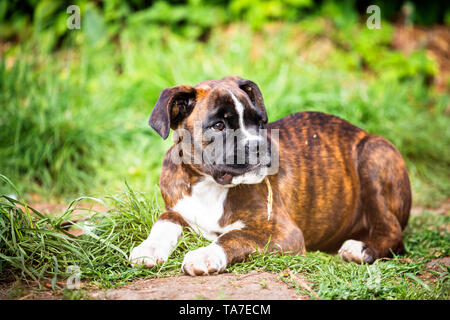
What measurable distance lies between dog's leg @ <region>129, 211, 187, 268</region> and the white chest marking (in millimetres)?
145

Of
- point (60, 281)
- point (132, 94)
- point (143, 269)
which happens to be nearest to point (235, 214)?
point (143, 269)

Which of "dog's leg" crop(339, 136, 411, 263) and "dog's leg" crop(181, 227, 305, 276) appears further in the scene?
"dog's leg" crop(339, 136, 411, 263)

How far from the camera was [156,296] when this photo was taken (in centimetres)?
272

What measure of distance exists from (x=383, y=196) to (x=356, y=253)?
2.05ft

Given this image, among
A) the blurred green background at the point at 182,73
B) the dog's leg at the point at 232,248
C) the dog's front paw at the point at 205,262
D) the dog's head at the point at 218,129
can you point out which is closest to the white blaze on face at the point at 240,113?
the dog's head at the point at 218,129

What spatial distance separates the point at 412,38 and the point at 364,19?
104cm

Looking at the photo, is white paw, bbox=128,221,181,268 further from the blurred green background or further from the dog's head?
the blurred green background

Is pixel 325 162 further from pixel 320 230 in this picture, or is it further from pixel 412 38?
pixel 412 38

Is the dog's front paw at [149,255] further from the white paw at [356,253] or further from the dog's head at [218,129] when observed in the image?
the white paw at [356,253]

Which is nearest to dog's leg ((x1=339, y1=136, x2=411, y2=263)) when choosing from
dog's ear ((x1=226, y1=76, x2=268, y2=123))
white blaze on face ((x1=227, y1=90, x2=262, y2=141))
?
dog's ear ((x1=226, y1=76, x2=268, y2=123))

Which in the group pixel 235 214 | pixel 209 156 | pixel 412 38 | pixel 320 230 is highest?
pixel 412 38

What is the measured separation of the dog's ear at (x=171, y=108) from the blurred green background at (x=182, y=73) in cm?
105

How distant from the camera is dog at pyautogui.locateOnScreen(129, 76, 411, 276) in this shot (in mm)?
3328

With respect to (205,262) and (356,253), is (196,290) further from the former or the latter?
(356,253)
